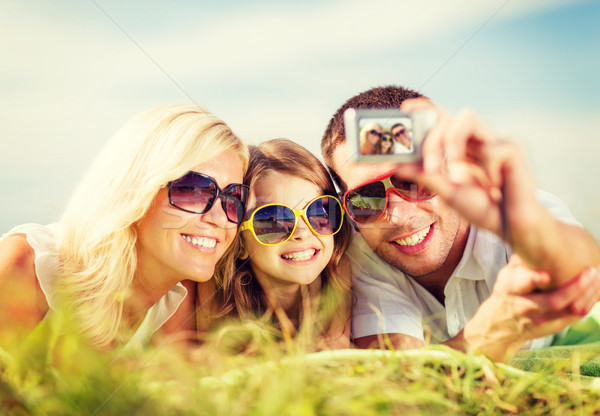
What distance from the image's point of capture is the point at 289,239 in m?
1.42

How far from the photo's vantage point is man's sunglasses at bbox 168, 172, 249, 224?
4.01ft

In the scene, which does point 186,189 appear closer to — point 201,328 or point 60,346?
point 201,328

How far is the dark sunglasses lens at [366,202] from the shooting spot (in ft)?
4.15

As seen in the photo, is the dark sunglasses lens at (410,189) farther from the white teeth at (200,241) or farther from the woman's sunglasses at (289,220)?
the white teeth at (200,241)

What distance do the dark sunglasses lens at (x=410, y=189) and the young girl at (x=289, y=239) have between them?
0.25 meters

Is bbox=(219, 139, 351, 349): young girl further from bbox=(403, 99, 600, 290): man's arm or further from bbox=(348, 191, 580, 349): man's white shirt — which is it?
bbox=(403, 99, 600, 290): man's arm

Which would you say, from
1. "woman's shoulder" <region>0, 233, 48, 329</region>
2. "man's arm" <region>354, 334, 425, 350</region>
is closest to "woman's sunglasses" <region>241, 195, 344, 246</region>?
"man's arm" <region>354, 334, 425, 350</region>

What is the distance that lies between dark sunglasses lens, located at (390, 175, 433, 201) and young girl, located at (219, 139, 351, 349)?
0.25 m

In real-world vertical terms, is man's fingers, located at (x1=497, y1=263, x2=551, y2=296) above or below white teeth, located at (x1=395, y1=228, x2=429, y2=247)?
above

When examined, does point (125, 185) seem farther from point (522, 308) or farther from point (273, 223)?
point (522, 308)

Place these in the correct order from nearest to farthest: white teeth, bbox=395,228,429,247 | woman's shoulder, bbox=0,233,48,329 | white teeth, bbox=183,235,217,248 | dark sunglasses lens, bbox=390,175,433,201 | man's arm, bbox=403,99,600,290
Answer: man's arm, bbox=403,99,600,290 → woman's shoulder, bbox=0,233,48,329 → dark sunglasses lens, bbox=390,175,433,201 → white teeth, bbox=183,235,217,248 → white teeth, bbox=395,228,429,247

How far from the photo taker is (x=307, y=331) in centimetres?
72

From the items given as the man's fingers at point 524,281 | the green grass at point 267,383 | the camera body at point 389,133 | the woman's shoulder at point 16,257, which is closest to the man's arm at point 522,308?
the man's fingers at point 524,281

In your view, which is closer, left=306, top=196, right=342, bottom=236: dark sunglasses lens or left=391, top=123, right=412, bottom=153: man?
left=391, top=123, right=412, bottom=153: man
